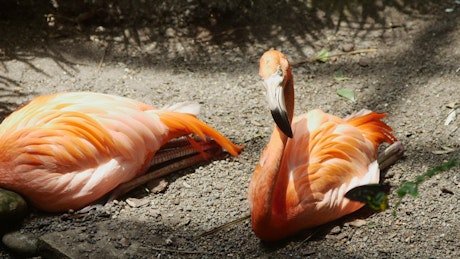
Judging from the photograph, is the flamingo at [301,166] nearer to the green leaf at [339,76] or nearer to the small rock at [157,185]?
the small rock at [157,185]

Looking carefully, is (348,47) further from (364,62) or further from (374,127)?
(374,127)

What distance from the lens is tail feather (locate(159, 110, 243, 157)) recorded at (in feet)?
12.6

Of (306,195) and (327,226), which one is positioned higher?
(306,195)

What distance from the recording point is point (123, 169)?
367cm

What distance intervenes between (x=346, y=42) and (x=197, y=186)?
1.86 metres

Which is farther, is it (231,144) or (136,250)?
(231,144)

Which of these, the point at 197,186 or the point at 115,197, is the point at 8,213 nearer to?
the point at 115,197

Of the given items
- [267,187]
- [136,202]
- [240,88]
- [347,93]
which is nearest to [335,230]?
[267,187]

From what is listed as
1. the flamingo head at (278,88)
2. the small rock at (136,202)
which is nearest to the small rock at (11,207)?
the small rock at (136,202)

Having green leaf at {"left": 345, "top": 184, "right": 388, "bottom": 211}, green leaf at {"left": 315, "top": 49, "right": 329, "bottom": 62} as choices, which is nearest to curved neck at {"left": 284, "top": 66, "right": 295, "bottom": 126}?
green leaf at {"left": 345, "top": 184, "right": 388, "bottom": 211}

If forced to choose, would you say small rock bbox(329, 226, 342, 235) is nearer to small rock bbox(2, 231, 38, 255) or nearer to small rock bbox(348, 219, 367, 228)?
small rock bbox(348, 219, 367, 228)

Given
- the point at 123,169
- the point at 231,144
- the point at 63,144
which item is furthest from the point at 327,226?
the point at 63,144

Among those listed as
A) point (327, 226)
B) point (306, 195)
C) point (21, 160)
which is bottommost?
point (327, 226)

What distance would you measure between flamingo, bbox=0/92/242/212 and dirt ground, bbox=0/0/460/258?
0.15 meters
